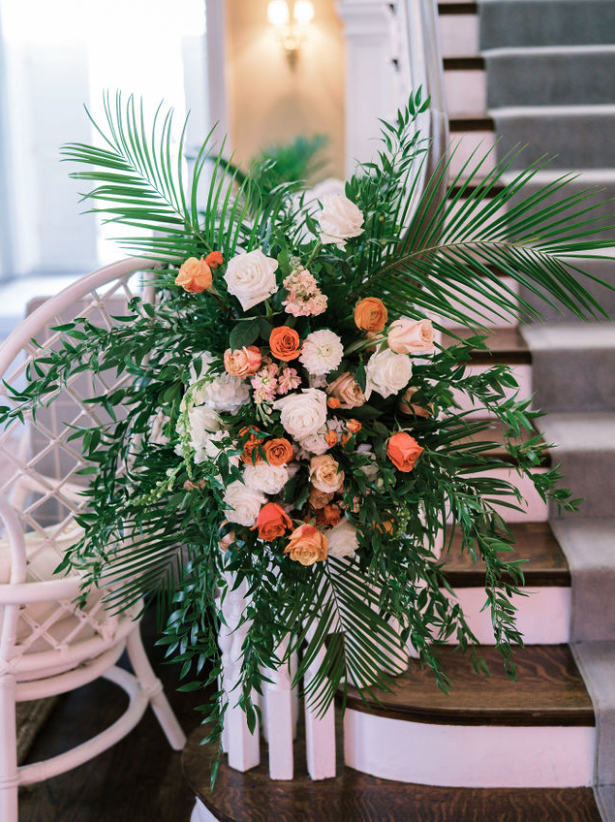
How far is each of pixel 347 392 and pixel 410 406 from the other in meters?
0.11

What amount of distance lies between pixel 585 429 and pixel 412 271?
916 millimetres

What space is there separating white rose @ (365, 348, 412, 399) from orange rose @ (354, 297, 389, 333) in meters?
0.05

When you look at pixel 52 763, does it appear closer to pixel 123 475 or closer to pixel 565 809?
pixel 123 475

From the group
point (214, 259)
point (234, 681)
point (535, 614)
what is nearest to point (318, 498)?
point (214, 259)

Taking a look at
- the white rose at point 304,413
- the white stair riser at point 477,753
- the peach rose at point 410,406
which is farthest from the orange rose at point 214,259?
the white stair riser at point 477,753

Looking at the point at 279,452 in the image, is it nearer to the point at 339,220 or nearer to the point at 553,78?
the point at 339,220

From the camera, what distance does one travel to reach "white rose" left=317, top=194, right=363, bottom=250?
1.20 m

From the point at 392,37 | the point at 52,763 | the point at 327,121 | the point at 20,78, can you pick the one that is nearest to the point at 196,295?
the point at 52,763

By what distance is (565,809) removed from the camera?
5.11 ft

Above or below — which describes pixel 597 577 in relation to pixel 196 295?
below

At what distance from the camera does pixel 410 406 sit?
124 centimetres

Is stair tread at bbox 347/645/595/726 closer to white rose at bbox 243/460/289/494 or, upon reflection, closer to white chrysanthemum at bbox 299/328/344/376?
white rose at bbox 243/460/289/494

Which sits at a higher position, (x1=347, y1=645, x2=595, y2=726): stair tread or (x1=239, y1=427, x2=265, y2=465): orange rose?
(x1=239, y1=427, x2=265, y2=465): orange rose

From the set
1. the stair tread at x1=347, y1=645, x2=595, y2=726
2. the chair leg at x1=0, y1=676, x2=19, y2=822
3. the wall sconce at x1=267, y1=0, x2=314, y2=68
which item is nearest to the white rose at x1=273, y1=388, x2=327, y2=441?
the stair tread at x1=347, y1=645, x2=595, y2=726
